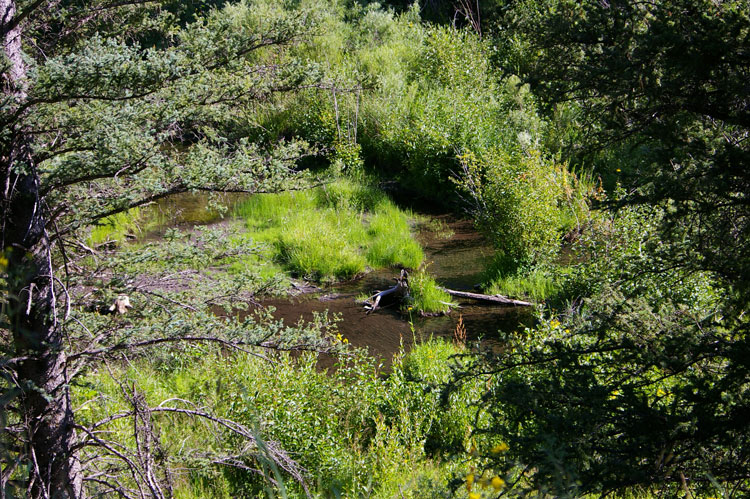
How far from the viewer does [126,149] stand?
10.1ft

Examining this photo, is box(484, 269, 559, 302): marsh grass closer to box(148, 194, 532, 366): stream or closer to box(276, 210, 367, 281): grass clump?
box(148, 194, 532, 366): stream

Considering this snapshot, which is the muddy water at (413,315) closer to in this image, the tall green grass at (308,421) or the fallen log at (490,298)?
the fallen log at (490,298)

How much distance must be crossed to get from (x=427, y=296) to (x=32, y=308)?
5732 mm

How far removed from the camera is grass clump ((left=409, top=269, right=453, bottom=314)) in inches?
334

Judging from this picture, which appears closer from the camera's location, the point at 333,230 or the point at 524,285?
the point at 524,285

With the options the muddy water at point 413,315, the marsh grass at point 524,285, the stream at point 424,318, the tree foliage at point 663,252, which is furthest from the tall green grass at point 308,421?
the marsh grass at point 524,285

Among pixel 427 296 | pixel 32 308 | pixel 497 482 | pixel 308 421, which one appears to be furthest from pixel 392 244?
pixel 497 482

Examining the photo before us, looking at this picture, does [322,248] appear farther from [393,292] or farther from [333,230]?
[393,292]

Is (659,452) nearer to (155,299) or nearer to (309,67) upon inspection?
(155,299)

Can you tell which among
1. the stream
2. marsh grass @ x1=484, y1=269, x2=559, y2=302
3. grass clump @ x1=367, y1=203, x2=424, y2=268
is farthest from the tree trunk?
grass clump @ x1=367, y1=203, x2=424, y2=268

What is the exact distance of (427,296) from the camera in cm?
854

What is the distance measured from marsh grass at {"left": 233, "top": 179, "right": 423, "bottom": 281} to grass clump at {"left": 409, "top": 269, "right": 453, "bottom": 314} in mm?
1338

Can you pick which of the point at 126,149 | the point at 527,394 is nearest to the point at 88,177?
the point at 126,149

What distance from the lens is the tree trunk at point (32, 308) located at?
3137mm
